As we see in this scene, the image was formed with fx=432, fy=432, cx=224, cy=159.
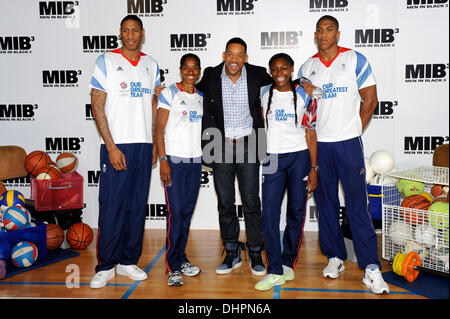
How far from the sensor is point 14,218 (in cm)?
398

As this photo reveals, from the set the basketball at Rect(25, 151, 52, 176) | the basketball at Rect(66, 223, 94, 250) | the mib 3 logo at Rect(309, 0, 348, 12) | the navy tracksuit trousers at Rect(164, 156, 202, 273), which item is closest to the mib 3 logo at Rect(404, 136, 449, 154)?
the mib 3 logo at Rect(309, 0, 348, 12)

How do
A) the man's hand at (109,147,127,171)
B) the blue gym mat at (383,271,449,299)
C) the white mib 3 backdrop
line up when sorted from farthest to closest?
the white mib 3 backdrop < the man's hand at (109,147,127,171) < the blue gym mat at (383,271,449,299)

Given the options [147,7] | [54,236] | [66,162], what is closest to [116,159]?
[54,236]

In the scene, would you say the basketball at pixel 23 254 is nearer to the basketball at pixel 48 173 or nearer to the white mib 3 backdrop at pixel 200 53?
the basketball at pixel 48 173

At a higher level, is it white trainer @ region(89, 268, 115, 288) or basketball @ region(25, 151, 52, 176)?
basketball @ region(25, 151, 52, 176)

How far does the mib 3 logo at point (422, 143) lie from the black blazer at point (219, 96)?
2.50m

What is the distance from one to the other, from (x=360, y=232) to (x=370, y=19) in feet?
9.38

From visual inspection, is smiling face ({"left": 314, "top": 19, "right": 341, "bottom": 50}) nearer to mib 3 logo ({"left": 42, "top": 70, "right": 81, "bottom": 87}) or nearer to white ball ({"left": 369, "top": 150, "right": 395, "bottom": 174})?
white ball ({"left": 369, "top": 150, "right": 395, "bottom": 174})

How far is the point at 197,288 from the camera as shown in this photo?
344cm

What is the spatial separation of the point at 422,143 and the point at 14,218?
4.53 metres

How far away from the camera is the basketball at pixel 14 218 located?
3963mm

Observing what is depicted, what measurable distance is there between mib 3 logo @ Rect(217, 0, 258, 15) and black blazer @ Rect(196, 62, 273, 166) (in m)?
1.95

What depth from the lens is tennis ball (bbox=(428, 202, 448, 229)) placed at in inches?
134

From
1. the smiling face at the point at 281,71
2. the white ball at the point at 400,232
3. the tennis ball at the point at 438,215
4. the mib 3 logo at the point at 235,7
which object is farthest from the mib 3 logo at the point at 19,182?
the tennis ball at the point at 438,215
